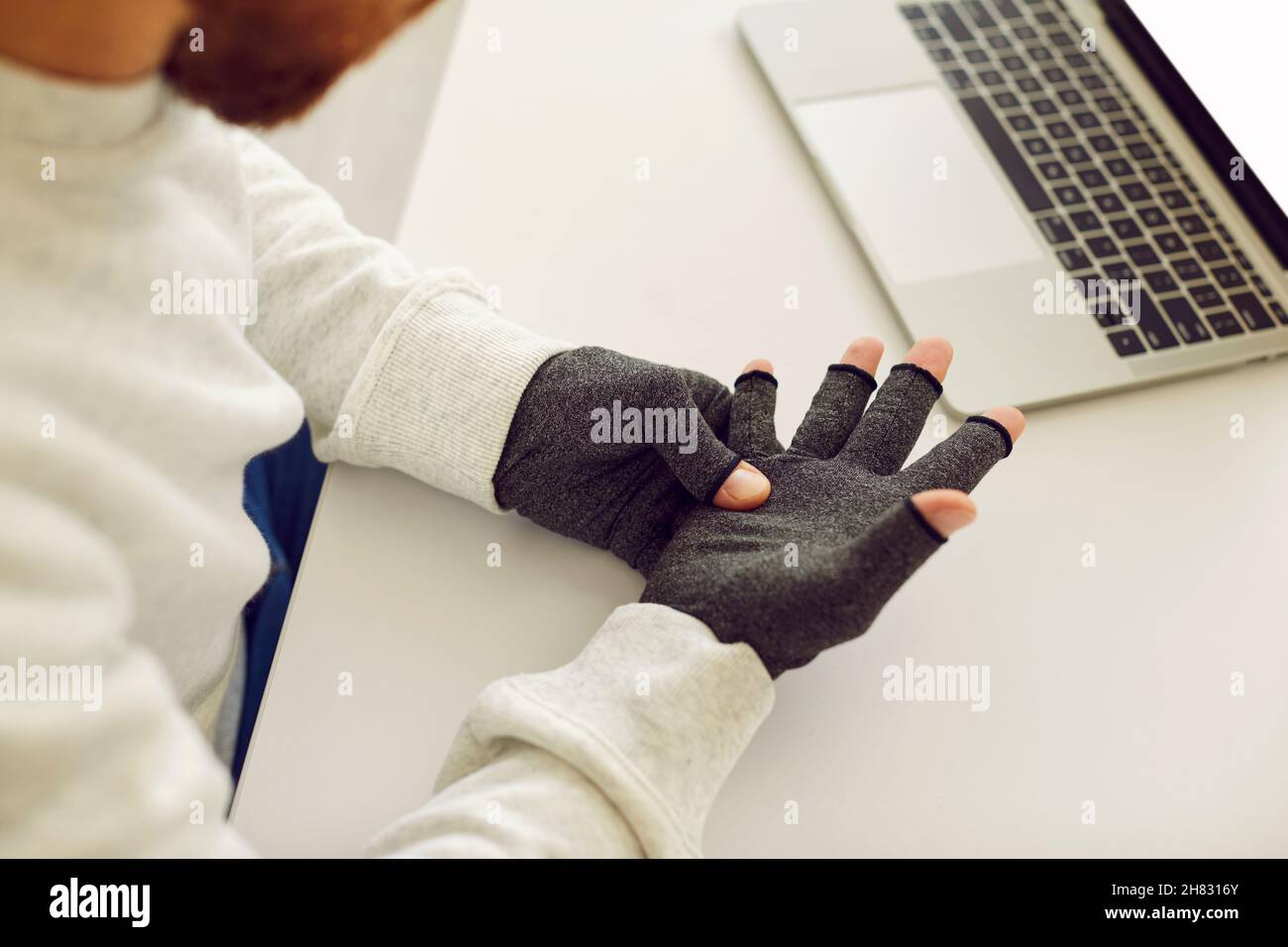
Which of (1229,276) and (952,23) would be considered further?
(952,23)

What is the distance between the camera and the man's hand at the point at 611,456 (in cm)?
58

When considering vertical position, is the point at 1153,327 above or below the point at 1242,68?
below

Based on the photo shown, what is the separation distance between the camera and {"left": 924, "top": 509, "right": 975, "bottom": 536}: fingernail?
47 centimetres

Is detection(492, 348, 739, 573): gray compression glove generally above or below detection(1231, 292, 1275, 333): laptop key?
below

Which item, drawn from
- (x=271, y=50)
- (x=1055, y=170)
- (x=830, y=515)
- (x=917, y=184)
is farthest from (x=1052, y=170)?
(x=271, y=50)

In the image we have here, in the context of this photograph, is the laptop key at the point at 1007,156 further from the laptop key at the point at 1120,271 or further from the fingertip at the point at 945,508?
the fingertip at the point at 945,508

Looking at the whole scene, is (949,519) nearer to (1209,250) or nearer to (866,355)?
(866,355)

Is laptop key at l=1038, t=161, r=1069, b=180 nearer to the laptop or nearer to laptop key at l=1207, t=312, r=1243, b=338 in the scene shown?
the laptop

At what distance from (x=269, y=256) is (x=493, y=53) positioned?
0.32 meters

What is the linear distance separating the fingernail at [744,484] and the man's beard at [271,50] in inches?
11.4

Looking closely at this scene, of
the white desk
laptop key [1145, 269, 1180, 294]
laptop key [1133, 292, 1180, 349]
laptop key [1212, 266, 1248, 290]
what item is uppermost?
laptop key [1212, 266, 1248, 290]

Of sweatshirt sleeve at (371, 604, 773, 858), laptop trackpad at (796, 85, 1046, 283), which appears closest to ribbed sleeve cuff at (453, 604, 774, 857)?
sweatshirt sleeve at (371, 604, 773, 858)

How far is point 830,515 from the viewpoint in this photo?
565 mm

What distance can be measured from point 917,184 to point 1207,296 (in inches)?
8.5
